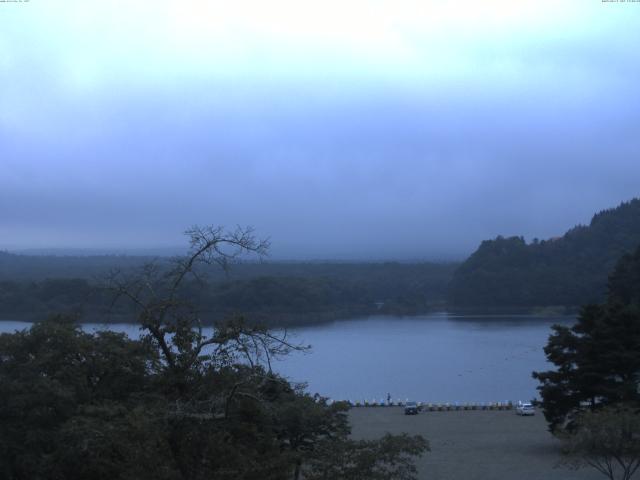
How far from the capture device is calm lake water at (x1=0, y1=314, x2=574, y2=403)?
26.5 m

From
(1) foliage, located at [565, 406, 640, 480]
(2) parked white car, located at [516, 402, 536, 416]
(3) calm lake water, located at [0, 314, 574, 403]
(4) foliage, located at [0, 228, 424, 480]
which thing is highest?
(4) foliage, located at [0, 228, 424, 480]

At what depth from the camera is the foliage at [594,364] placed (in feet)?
45.5

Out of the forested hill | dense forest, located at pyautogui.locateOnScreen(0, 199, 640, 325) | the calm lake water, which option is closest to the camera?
the calm lake water

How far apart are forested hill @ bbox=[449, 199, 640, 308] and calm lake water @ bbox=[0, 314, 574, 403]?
26.2 feet

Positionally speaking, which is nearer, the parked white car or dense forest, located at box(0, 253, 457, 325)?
the parked white car

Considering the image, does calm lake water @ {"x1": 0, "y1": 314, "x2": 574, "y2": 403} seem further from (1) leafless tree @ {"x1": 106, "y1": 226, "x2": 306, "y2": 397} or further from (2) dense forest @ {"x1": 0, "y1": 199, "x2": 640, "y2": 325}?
(1) leafless tree @ {"x1": 106, "y1": 226, "x2": 306, "y2": 397}

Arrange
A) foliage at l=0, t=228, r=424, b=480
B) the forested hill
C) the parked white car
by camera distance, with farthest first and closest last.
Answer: the forested hill → the parked white car → foliage at l=0, t=228, r=424, b=480

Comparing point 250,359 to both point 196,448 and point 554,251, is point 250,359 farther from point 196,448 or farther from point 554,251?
point 554,251

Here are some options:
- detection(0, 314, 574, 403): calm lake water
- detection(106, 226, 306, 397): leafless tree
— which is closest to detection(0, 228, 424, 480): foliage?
detection(106, 226, 306, 397): leafless tree

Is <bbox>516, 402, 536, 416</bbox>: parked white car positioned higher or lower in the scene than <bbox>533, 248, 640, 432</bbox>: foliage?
lower

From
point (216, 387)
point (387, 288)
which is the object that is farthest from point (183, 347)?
point (387, 288)

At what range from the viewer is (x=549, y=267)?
6544 centimetres

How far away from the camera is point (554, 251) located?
232ft

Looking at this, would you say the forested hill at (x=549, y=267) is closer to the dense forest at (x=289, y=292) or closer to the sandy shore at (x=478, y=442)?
the dense forest at (x=289, y=292)
